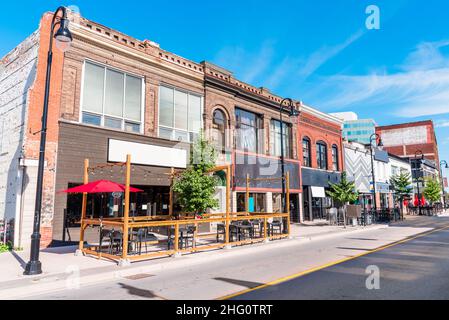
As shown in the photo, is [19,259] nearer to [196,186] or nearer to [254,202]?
[196,186]

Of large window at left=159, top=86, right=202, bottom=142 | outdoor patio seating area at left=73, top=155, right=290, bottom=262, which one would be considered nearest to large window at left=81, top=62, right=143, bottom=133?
large window at left=159, top=86, right=202, bottom=142

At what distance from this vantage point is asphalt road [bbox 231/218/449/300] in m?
6.13

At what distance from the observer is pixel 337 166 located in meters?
34.9

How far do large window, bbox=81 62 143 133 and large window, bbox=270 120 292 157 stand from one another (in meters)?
12.3

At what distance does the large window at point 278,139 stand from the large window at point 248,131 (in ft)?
5.35

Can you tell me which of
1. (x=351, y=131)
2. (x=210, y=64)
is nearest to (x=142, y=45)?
(x=210, y=64)

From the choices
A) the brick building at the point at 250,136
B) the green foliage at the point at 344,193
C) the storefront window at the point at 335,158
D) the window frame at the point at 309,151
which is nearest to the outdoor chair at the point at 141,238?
the brick building at the point at 250,136

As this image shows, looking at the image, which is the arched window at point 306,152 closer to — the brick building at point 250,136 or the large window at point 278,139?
the brick building at point 250,136

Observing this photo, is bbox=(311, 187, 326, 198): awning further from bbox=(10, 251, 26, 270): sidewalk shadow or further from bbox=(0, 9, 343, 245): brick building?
bbox=(10, 251, 26, 270): sidewalk shadow

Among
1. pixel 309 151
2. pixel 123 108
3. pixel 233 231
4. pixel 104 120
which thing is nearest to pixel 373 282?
pixel 233 231

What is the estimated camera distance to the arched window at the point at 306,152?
30.1 m

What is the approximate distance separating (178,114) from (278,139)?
1073 cm

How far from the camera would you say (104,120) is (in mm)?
16109
